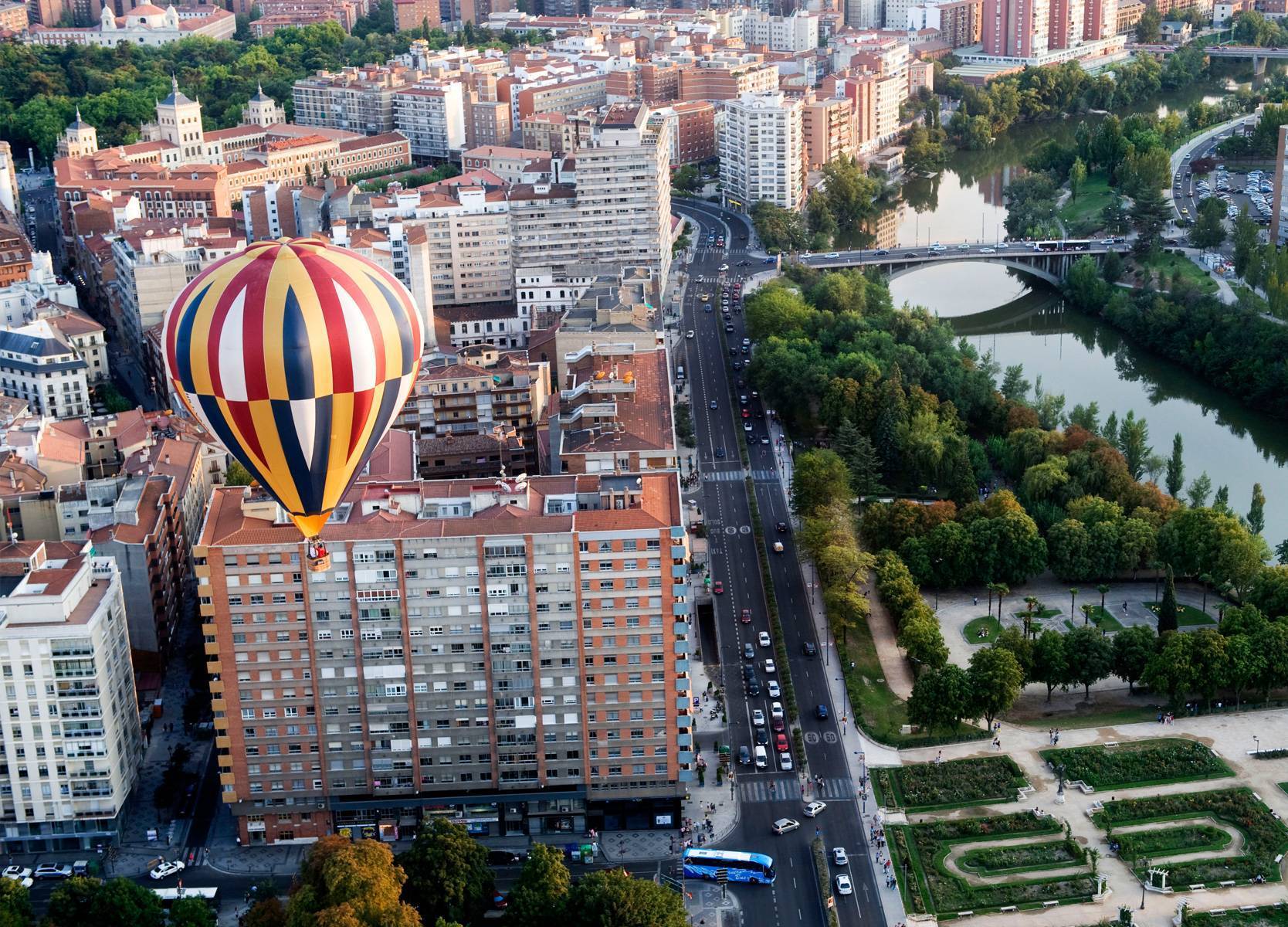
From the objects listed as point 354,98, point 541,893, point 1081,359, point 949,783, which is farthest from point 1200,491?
point 354,98

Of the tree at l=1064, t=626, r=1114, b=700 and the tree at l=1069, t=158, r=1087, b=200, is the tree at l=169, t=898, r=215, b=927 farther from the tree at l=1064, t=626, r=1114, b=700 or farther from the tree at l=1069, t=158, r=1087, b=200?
the tree at l=1069, t=158, r=1087, b=200

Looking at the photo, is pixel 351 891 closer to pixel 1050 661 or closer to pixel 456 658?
pixel 456 658

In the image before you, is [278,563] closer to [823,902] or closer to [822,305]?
[823,902]

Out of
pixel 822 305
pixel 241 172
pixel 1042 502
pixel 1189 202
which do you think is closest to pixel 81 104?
pixel 241 172

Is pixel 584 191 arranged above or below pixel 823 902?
above

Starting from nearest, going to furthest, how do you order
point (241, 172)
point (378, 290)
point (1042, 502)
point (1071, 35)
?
1. point (378, 290)
2. point (1042, 502)
3. point (241, 172)
4. point (1071, 35)

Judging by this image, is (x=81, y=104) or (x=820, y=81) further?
(x=820, y=81)
